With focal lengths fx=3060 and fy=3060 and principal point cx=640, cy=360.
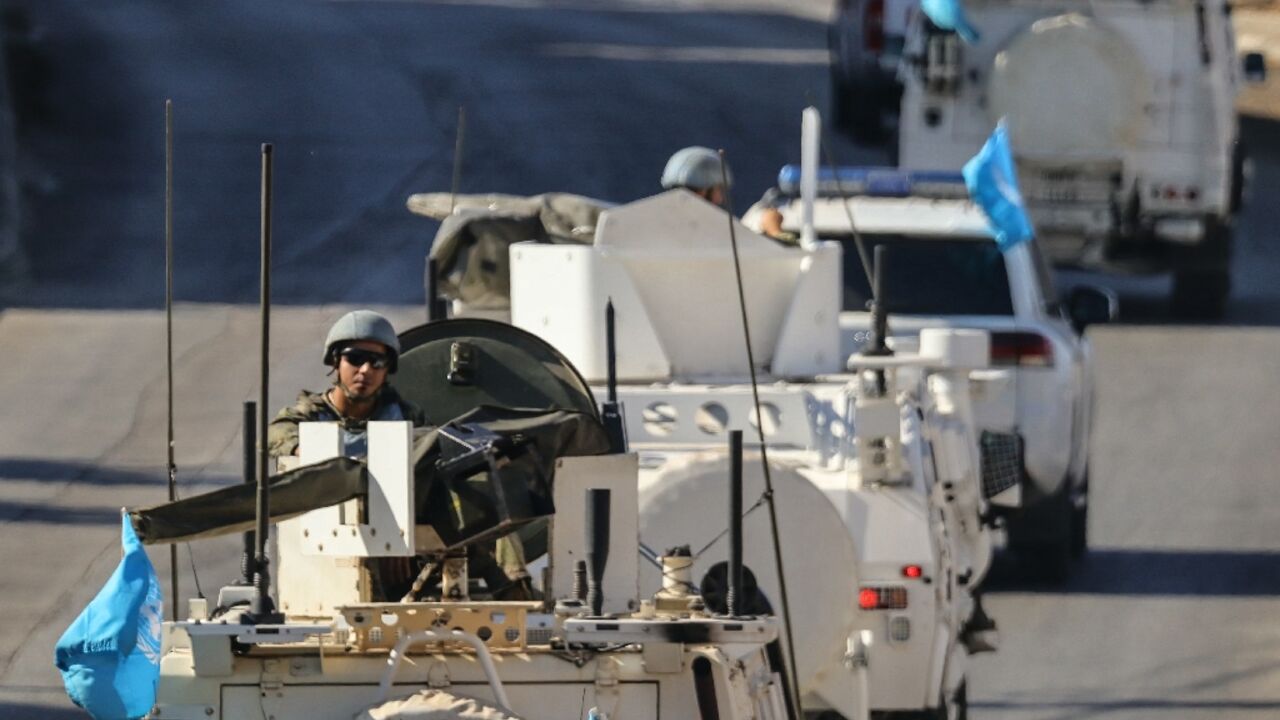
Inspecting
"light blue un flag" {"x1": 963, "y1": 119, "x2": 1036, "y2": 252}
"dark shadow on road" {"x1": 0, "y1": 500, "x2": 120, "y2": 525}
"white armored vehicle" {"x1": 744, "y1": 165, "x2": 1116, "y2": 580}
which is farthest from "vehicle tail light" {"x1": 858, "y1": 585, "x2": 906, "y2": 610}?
"dark shadow on road" {"x1": 0, "y1": 500, "x2": 120, "y2": 525}

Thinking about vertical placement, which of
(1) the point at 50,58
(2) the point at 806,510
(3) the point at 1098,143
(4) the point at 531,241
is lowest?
(2) the point at 806,510

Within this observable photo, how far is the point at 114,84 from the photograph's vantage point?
3300cm

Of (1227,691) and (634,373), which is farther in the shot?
(1227,691)

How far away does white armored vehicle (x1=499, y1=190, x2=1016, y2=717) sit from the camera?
1071 cm

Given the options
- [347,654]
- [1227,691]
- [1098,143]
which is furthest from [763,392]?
[1098,143]

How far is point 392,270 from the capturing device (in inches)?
987

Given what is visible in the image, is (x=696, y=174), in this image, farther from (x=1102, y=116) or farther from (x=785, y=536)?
(x=1102, y=116)

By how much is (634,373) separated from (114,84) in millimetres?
21343

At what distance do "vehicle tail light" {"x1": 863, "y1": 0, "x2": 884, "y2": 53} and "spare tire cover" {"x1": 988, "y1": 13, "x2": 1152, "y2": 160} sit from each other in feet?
22.3

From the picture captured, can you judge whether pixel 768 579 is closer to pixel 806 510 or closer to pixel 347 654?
pixel 806 510

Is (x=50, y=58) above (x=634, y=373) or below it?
above

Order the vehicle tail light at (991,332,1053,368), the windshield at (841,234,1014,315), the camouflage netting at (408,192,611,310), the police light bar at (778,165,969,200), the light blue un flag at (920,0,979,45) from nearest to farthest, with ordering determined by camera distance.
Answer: the camouflage netting at (408,192,611,310) → the vehicle tail light at (991,332,1053,368) → the windshield at (841,234,1014,315) → the police light bar at (778,165,969,200) → the light blue un flag at (920,0,979,45)

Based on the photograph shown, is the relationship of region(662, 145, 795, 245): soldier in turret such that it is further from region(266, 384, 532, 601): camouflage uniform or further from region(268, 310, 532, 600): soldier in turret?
region(268, 310, 532, 600): soldier in turret

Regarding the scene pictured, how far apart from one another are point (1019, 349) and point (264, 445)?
30.2 ft
